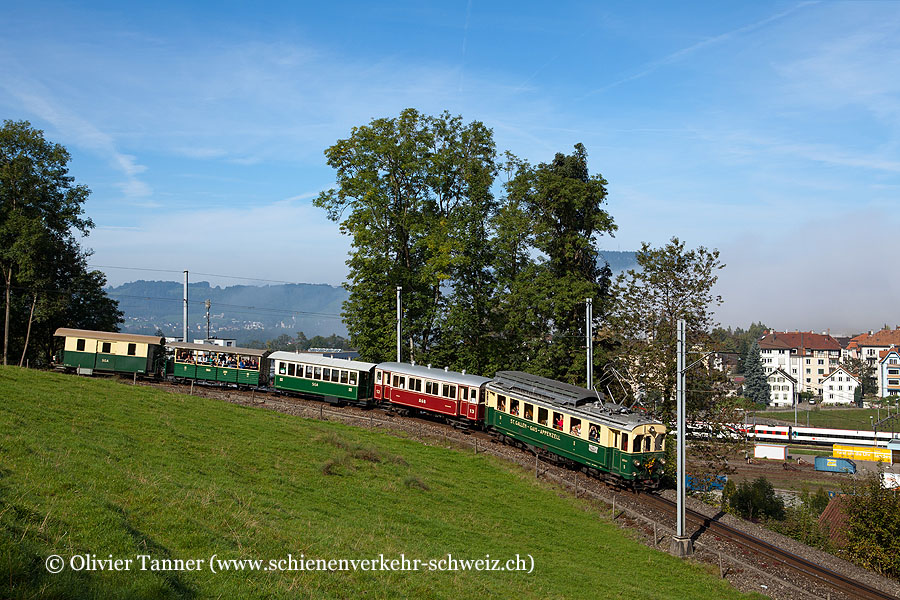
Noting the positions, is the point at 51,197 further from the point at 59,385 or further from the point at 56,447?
the point at 56,447

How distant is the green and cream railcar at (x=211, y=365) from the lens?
43781 millimetres

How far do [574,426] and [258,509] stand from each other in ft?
62.6

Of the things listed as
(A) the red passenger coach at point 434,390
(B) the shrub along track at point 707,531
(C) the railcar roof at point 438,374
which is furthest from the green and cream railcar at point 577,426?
(C) the railcar roof at point 438,374

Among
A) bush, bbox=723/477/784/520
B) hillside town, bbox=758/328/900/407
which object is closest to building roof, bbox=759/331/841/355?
hillside town, bbox=758/328/900/407

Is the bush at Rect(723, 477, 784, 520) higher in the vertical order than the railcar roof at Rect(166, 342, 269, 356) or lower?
lower

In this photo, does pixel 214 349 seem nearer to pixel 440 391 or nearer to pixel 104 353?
pixel 104 353

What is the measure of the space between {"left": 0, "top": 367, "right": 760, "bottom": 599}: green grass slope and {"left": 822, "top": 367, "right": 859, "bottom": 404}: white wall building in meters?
151

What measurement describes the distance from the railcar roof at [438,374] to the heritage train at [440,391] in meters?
0.06

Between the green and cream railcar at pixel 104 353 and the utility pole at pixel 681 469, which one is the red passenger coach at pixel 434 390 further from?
the green and cream railcar at pixel 104 353

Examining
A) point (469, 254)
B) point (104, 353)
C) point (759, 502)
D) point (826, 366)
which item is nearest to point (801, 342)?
point (826, 366)

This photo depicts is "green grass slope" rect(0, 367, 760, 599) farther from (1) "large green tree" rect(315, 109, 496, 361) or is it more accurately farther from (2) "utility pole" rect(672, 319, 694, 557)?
(1) "large green tree" rect(315, 109, 496, 361)

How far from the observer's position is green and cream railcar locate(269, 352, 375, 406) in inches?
1651

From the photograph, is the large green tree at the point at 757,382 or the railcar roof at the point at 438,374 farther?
the large green tree at the point at 757,382

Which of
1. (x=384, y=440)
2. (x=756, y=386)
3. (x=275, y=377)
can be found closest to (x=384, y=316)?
(x=275, y=377)
